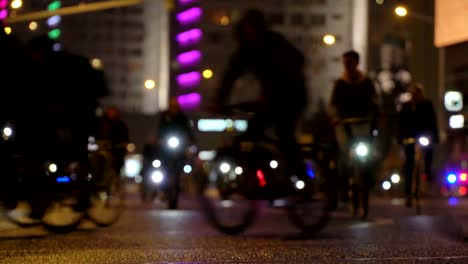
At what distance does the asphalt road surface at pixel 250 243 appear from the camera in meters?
7.26

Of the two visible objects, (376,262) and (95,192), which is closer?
(376,262)

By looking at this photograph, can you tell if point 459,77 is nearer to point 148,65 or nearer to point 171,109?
point 171,109

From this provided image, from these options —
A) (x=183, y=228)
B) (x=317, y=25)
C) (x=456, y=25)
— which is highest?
(x=317, y=25)

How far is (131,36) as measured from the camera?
118562 millimetres

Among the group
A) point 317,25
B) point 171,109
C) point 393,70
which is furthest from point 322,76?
point 171,109

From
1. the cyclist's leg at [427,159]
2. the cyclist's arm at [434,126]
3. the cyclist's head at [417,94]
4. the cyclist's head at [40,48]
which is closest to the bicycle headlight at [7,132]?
the cyclist's head at [40,48]

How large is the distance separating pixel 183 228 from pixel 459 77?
3452cm

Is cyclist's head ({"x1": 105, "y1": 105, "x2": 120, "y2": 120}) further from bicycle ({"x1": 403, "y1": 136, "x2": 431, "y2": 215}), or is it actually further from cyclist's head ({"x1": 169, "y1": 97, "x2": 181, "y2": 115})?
bicycle ({"x1": 403, "y1": 136, "x2": 431, "y2": 215})

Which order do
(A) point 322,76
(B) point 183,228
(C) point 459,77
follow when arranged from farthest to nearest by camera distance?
(A) point 322,76, (C) point 459,77, (B) point 183,228

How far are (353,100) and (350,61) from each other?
1.62 feet

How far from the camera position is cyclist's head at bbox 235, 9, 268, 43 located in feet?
31.4

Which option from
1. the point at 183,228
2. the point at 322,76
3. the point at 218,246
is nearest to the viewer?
the point at 218,246

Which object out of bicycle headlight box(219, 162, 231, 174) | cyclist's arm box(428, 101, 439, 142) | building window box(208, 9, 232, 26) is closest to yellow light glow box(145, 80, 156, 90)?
building window box(208, 9, 232, 26)

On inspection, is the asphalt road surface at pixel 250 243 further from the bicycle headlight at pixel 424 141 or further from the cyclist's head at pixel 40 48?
the bicycle headlight at pixel 424 141
